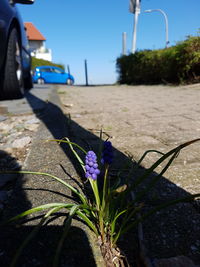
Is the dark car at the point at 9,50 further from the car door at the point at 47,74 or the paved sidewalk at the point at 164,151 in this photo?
the car door at the point at 47,74

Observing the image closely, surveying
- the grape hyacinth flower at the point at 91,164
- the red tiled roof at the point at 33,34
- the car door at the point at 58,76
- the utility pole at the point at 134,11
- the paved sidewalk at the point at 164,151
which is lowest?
the car door at the point at 58,76

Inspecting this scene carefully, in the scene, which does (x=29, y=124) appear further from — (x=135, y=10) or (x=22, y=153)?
(x=135, y=10)

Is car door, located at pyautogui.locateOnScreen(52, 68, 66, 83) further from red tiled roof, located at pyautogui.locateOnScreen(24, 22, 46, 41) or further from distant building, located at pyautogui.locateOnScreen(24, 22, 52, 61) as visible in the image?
red tiled roof, located at pyautogui.locateOnScreen(24, 22, 46, 41)

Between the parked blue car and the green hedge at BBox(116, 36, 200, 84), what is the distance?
10.0 m

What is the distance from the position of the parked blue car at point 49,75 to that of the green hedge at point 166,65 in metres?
10.0

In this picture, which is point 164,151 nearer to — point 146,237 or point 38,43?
point 146,237

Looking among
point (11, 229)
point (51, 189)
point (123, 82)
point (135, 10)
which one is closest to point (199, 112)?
point (51, 189)

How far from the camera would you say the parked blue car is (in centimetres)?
1941

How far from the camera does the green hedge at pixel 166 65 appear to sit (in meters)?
6.83

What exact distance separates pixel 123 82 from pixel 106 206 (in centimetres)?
1124

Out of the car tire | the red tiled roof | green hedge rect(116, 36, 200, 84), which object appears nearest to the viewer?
the car tire

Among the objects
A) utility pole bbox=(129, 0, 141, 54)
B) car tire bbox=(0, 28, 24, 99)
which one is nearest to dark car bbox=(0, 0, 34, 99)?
car tire bbox=(0, 28, 24, 99)

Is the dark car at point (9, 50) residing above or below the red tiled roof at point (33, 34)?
below

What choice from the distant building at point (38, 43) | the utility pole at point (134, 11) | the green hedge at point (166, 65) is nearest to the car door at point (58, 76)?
the utility pole at point (134, 11)
